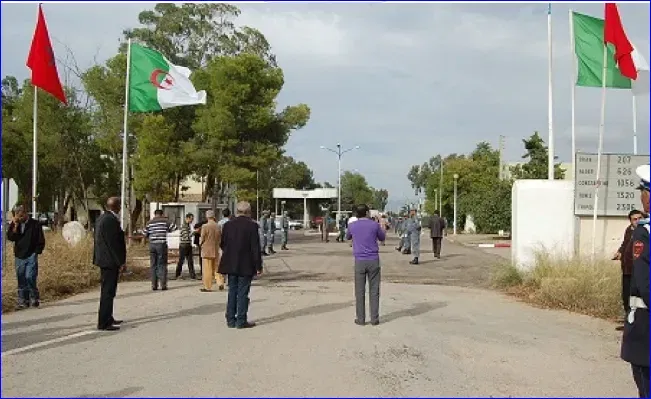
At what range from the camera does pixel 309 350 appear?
349 inches

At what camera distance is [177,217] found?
1193 inches

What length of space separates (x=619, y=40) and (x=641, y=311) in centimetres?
1173

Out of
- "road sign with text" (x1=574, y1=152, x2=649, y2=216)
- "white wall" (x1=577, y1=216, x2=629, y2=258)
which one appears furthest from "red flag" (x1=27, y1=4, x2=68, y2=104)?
"white wall" (x1=577, y1=216, x2=629, y2=258)

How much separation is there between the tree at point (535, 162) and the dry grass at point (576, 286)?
3087 centimetres

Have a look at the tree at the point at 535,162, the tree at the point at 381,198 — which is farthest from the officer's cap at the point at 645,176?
the tree at the point at 381,198

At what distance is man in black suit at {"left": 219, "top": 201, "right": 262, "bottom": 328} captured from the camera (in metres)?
10.7

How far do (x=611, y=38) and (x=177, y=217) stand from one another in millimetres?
19228

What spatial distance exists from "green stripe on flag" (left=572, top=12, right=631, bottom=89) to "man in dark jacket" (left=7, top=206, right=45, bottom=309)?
11.9m

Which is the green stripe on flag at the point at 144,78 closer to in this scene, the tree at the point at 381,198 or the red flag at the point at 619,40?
the red flag at the point at 619,40

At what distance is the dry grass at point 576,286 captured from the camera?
12.9m

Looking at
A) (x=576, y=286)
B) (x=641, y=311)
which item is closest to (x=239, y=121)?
(x=576, y=286)

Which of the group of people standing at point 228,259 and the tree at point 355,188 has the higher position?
the tree at point 355,188

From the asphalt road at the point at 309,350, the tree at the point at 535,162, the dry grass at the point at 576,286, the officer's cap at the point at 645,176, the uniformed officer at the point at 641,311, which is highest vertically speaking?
the tree at the point at 535,162

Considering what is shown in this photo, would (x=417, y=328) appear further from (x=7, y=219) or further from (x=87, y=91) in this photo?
(x=87, y=91)
